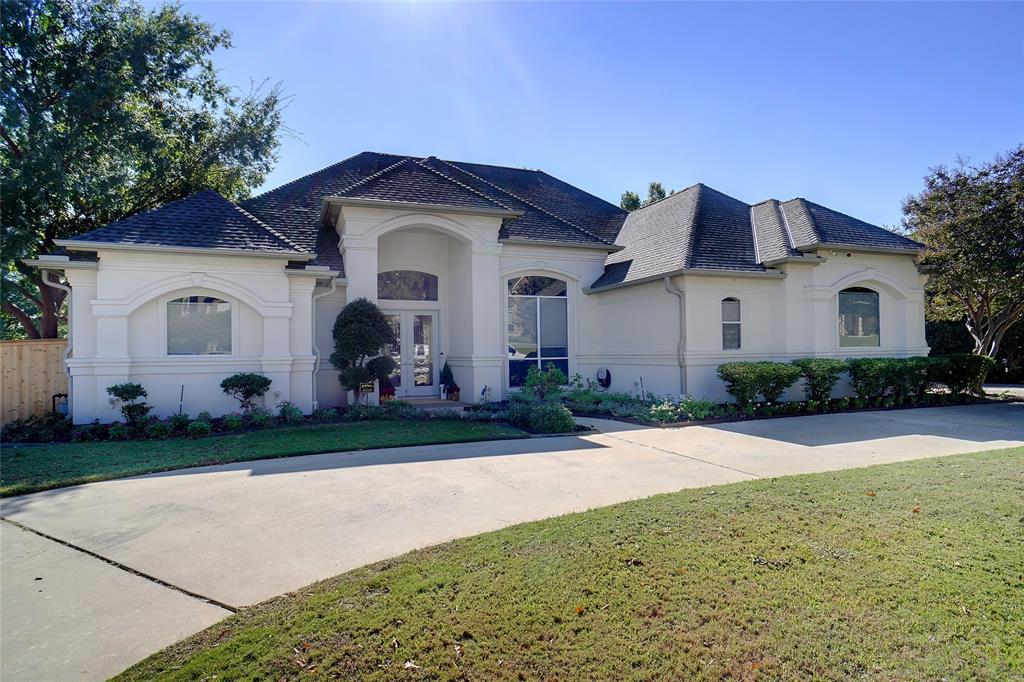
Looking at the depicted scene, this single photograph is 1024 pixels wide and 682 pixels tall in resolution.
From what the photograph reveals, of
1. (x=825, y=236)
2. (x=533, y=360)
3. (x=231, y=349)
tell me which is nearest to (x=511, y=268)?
(x=533, y=360)

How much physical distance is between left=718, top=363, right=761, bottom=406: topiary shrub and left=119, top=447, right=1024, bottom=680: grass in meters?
7.35

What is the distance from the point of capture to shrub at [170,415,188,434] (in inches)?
413

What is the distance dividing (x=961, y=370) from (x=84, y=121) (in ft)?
78.6

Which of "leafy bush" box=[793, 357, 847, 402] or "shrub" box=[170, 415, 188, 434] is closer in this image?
"shrub" box=[170, 415, 188, 434]

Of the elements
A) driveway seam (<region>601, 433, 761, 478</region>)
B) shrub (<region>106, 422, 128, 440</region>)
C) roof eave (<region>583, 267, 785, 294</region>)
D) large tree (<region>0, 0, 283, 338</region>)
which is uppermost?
large tree (<region>0, 0, 283, 338</region>)

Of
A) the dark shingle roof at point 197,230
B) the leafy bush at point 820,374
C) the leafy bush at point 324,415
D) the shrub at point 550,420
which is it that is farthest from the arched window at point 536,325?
the dark shingle roof at point 197,230

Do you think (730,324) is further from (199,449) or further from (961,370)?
(199,449)

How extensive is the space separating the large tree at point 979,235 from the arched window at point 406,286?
14.1 metres

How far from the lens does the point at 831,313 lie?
15.1m

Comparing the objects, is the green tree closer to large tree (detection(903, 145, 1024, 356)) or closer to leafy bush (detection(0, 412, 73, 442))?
large tree (detection(903, 145, 1024, 356))

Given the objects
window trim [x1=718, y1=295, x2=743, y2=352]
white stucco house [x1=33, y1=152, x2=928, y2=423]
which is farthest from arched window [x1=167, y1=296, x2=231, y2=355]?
window trim [x1=718, y1=295, x2=743, y2=352]

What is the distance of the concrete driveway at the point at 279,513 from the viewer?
3678 millimetres

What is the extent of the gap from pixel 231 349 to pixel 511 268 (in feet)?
24.7

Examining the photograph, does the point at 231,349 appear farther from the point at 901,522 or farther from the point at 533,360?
the point at 901,522
